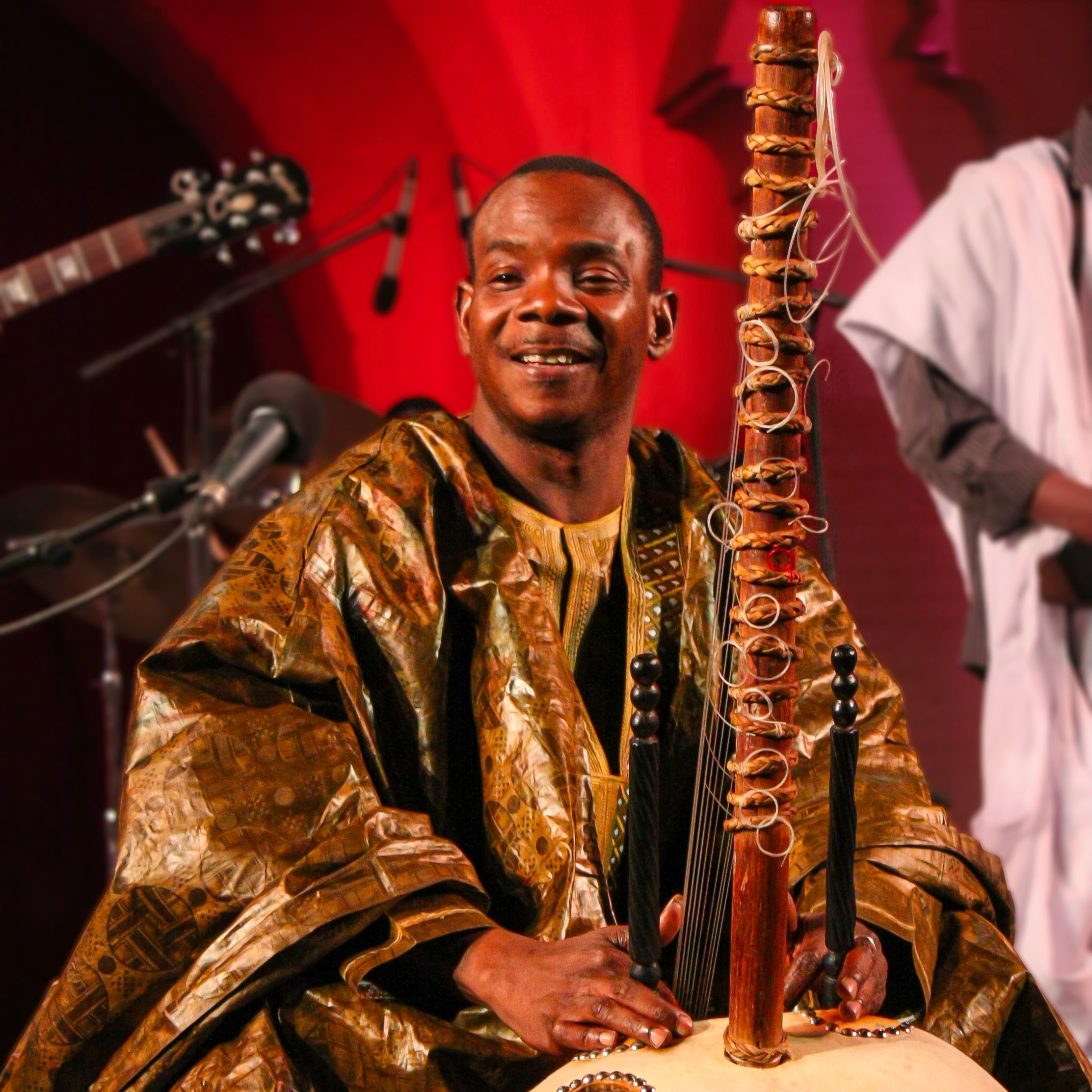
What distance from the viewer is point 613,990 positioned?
890mm

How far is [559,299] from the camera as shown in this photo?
121cm

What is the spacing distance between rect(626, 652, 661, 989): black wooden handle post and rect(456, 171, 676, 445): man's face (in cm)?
43

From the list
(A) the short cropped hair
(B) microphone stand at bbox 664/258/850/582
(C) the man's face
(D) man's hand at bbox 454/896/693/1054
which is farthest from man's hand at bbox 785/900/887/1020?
(A) the short cropped hair

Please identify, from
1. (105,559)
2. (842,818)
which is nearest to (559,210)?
(842,818)

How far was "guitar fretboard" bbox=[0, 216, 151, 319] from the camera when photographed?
2.58 meters

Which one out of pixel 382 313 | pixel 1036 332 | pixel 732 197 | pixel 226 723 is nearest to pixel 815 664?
pixel 226 723

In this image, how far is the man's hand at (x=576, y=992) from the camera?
88cm

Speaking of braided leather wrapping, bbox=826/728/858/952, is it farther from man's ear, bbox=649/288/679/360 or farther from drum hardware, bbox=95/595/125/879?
drum hardware, bbox=95/595/125/879

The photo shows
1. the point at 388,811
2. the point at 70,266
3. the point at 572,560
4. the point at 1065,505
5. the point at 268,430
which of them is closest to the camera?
the point at 388,811

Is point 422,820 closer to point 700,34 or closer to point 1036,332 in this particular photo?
point 1036,332

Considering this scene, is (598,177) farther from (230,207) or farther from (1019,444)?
(230,207)

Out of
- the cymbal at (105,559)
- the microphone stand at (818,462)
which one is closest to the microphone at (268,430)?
the cymbal at (105,559)

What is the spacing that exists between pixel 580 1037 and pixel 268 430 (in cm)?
152

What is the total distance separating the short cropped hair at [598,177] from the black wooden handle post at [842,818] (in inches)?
19.9
